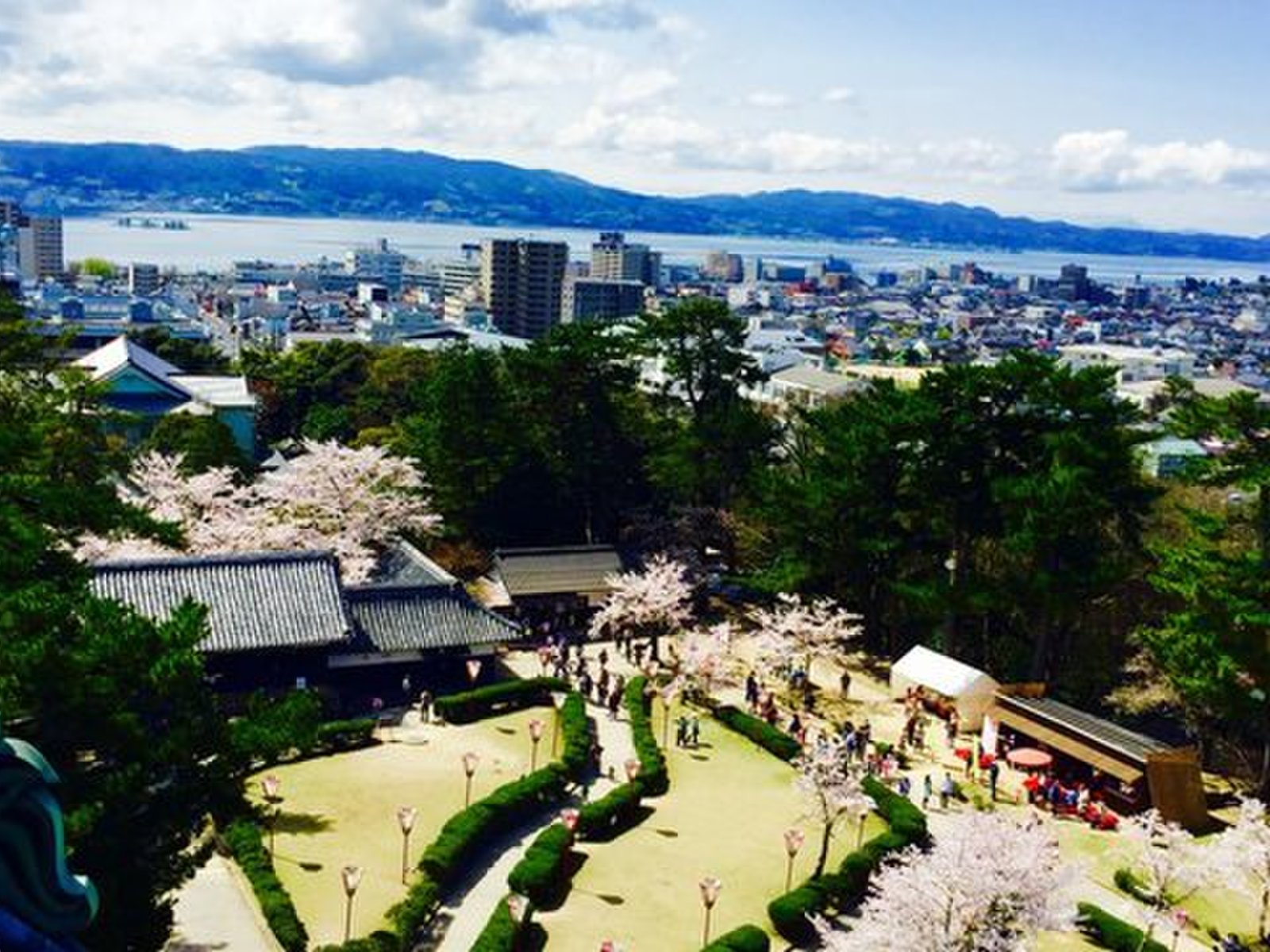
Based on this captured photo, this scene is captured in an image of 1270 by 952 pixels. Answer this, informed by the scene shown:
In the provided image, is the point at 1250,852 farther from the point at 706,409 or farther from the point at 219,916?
the point at 706,409

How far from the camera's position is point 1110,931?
21906 mm

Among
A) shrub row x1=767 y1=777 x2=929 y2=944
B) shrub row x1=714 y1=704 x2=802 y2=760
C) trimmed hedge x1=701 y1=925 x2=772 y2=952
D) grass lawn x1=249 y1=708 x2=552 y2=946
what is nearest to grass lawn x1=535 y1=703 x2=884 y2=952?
shrub row x1=714 y1=704 x2=802 y2=760

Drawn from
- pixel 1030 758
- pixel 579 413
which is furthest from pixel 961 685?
pixel 579 413

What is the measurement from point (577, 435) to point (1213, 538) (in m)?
24.1

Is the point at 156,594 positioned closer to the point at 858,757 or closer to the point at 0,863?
the point at 858,757

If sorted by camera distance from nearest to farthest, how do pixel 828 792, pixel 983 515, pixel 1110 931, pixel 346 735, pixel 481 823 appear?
pixel 1110 931 → pixel 828 792 → pixel 481 823 → pixel 346 735 → pixel 983 515

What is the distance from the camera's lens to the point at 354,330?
5802 inches

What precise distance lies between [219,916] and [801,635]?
20.5 m

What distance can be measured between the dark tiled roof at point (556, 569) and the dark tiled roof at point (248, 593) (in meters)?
9.59

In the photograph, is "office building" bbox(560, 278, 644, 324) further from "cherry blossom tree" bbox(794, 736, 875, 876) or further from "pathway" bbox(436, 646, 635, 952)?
"cherry blossom tree" bbox(794, 736, 875, 876)

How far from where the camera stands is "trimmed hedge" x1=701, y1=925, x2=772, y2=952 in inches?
763

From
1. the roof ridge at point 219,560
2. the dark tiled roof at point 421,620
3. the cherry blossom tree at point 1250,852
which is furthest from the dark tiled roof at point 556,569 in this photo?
the cherry blossom tree at point 1250,852

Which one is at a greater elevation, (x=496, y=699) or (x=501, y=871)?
(x=501, y=871)

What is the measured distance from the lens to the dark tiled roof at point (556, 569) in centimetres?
4109
